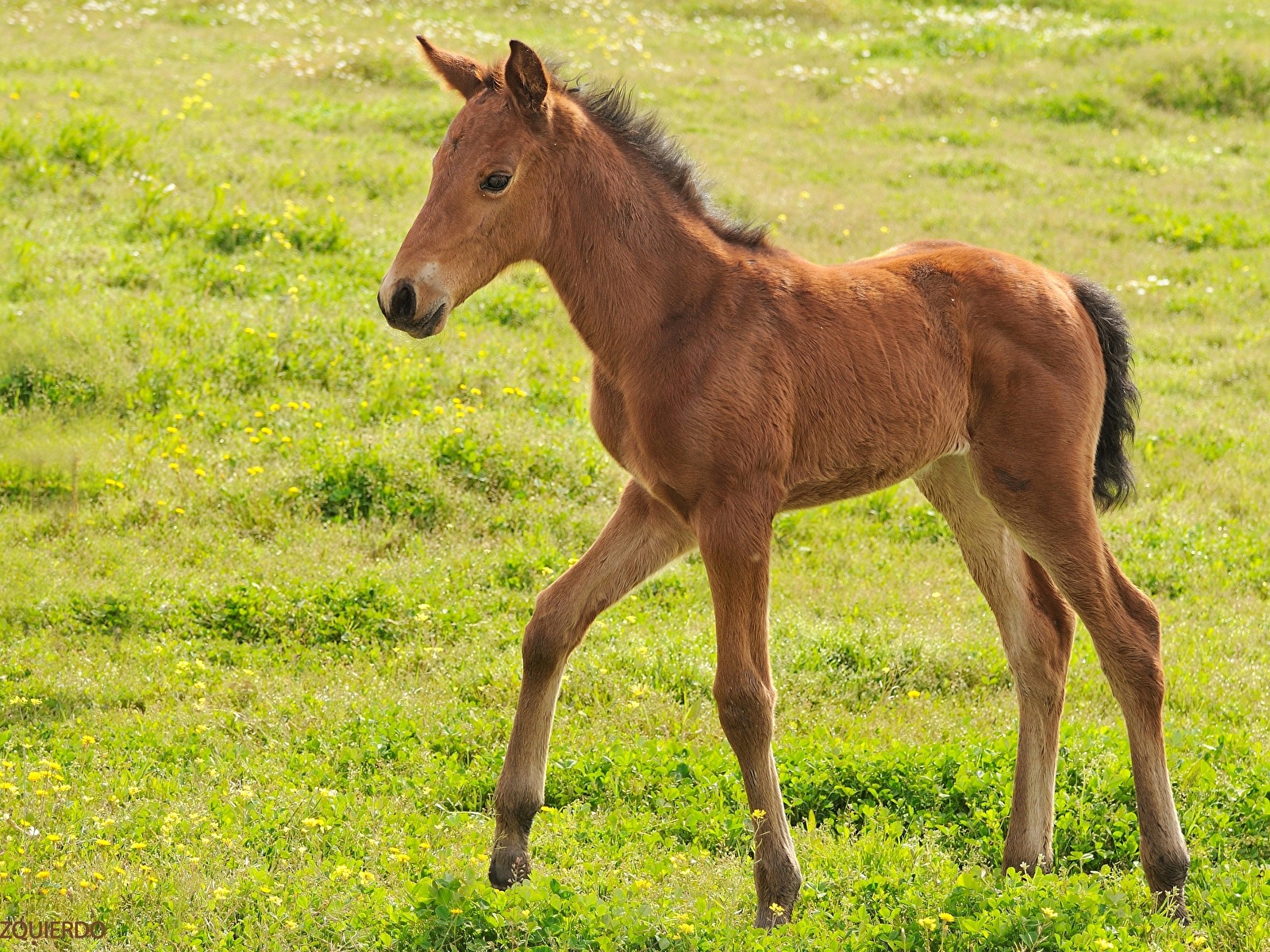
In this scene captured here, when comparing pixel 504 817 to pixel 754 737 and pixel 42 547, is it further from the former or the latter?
pixel 42 547

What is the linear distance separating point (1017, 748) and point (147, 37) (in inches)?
640

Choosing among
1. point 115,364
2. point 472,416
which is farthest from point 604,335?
point 115,364

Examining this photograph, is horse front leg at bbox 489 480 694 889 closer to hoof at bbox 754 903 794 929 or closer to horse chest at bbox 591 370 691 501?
horse chest at bbox 591 370 691 501

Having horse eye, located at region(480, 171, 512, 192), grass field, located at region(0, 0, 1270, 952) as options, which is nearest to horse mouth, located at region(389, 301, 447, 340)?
horse eye, located at region(480, 171, 512, 192)

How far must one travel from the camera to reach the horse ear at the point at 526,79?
4.08 metres

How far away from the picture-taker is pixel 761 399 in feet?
14.1

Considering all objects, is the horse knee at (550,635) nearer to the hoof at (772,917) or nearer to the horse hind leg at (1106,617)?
the hoof at (772,917)

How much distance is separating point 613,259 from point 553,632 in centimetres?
130

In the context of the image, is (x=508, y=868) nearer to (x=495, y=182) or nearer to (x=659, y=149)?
(x=495, y=182)

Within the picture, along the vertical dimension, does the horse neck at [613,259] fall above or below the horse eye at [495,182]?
below

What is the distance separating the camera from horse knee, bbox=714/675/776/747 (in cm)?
421

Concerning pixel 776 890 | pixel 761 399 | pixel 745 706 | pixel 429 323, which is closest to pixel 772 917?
pixel 776 890

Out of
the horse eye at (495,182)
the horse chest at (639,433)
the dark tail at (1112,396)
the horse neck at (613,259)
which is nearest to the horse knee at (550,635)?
the horse chest at (639,433)

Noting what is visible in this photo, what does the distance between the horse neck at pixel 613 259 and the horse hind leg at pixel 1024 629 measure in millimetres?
1348
